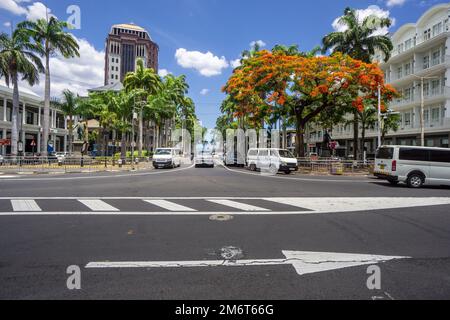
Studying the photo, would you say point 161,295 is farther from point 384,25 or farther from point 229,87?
point 384,25

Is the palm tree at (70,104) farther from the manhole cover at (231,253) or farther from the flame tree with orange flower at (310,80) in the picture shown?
the manhole cover at (231,253)

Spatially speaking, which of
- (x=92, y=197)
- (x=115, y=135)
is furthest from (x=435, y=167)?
(x=115, y=135)

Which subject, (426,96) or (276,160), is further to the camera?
(426,96)

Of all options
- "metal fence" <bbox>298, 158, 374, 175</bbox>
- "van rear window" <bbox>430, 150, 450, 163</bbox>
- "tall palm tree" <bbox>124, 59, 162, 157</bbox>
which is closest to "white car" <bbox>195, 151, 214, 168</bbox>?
"metal fence" <bbox>298, 158, 374, 175</bbox>

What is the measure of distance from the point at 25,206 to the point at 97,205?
2042 mm

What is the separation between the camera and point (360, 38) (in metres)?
29.0

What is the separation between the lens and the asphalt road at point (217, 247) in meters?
3.54

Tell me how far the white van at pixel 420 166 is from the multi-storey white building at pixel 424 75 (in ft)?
58.8

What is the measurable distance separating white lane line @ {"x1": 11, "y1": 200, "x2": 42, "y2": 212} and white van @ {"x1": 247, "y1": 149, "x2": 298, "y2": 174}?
53.7ft

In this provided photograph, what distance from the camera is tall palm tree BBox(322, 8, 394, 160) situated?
28.7m

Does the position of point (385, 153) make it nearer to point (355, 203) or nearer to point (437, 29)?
point (355, 203)

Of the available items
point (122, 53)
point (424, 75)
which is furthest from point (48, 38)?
point (122, 53)

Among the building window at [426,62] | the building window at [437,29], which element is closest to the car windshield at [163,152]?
the building window at [426,62]

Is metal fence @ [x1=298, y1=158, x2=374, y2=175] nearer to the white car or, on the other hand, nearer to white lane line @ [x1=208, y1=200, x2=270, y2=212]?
the white car
